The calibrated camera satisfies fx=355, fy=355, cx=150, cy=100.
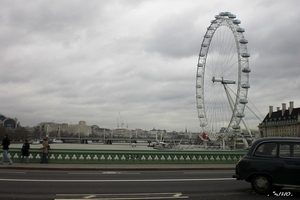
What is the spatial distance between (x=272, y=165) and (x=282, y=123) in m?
148

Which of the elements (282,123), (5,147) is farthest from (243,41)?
(282,123)

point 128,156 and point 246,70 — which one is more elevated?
point 246,70

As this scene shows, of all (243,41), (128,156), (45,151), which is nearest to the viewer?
(45,151)

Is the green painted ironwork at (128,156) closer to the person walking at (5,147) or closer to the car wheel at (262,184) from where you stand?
the person walking at (5,147)

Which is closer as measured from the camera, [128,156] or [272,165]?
[272,165]

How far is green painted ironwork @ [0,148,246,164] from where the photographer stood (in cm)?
2622

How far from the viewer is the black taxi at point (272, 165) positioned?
1274 centimetres

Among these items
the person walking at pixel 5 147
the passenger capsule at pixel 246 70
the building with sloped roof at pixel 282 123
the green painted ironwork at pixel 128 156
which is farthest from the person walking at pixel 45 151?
the building with sloped roof at pixel 282 123

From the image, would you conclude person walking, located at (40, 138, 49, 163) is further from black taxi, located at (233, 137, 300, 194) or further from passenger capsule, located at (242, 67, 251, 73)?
passenger capsule, located at (242, 67, 251, 73)

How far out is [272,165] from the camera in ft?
42.7

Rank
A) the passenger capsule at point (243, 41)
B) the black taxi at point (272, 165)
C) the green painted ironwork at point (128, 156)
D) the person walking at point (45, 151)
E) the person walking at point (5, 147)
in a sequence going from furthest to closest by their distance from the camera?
the passenger capsule at point (243, 41)
the green painted ironwork at point (128, 156)
the person walking at point (45, 151)
the person walking at point (5, 147)
the black taxi at point (272, 165)

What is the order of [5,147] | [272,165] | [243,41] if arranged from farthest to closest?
[243,41] → [5,147] → [272,165]

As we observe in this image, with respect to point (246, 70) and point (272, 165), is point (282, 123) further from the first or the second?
point (272, 165)

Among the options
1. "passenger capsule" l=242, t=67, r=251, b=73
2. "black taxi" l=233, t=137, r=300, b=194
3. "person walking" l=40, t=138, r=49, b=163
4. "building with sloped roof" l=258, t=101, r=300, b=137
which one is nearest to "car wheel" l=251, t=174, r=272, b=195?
"black taxi" l=233, t=137, r=300, b=194
